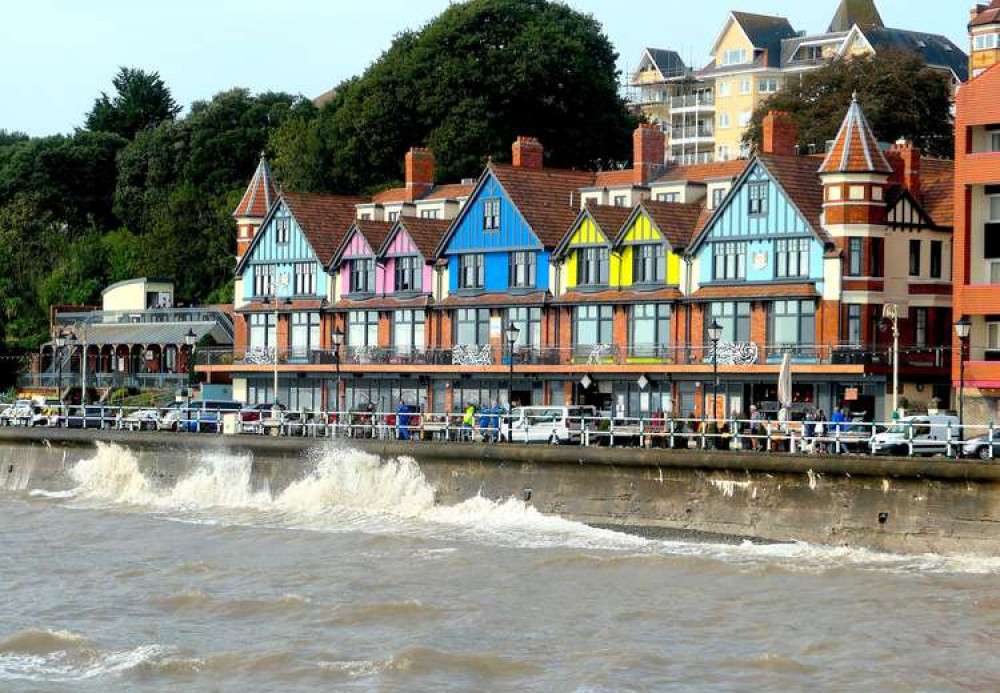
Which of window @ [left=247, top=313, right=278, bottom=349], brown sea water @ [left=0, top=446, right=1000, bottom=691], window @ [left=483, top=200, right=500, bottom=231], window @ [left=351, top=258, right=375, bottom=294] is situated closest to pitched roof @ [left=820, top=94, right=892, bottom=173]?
window @ [left=483, top=200, right=500, bottom=231]

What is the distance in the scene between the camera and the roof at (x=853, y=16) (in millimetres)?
145125

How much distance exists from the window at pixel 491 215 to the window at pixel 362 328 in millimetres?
6378

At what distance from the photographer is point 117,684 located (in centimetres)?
3212

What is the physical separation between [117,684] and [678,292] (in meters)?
36.8

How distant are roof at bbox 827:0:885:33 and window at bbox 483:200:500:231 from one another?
7853 cm

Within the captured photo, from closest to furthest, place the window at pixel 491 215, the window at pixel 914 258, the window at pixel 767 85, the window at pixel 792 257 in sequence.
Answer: the window at pixel 914 258 → the window at pixel 792 257 → the window at pixel 491 215 → the window at pixel 767 85

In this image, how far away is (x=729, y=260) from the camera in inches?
2547

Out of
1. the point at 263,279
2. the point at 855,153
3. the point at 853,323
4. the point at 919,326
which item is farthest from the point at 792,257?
the point at 263,279

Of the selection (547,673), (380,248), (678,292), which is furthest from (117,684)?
(380,248)

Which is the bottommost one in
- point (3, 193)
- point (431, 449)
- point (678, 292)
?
point (431, 449)

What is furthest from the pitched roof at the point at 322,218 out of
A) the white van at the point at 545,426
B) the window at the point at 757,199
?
the white van at the point at 545,426

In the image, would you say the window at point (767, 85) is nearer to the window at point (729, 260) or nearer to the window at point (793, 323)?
the window at point (729, 260)

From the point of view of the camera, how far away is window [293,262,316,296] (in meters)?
78.7

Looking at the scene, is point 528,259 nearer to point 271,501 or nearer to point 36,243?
point 271,501
